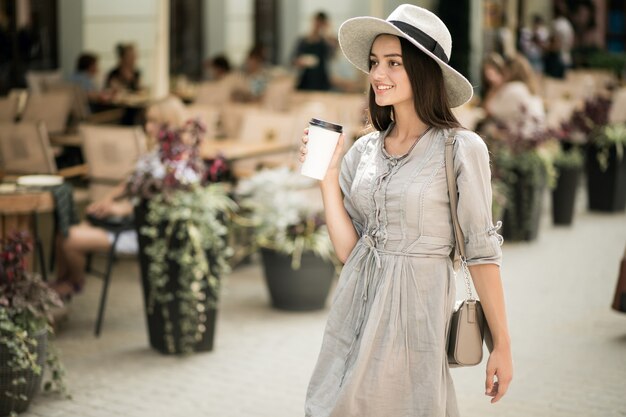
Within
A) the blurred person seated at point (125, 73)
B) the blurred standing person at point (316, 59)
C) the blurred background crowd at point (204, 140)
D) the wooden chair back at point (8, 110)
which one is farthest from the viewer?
the blurred standing person at point (316, 59)

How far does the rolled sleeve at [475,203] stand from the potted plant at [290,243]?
Answer: 423 centimetres

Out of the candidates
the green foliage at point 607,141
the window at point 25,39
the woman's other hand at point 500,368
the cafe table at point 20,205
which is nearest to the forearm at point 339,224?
the woman's other hand at point 500,368

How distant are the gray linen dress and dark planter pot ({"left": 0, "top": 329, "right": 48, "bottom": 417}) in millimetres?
2194

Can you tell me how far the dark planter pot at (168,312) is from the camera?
6695 mm

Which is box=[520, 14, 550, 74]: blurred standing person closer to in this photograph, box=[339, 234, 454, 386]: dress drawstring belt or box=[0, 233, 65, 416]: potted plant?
box=[0, 233, 65, 416]: potted plant

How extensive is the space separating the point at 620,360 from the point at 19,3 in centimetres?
1074

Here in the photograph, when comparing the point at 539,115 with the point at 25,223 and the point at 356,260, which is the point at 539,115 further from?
the point at 356,260

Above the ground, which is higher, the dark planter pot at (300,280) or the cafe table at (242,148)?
the cafe table at (242,148)

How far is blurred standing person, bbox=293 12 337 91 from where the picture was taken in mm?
16438

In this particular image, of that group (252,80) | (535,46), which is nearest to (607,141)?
(252,80)

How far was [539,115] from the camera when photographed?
11180mm

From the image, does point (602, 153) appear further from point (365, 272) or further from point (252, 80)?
point (365, 272)

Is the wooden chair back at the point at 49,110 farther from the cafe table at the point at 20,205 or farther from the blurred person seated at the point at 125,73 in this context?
the cafe table at the point at 20,205

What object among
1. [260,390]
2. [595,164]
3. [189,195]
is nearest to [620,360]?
[260,390]
